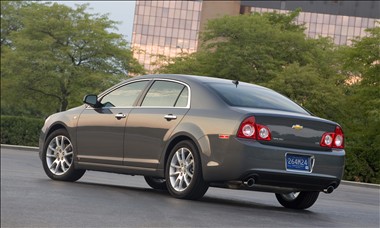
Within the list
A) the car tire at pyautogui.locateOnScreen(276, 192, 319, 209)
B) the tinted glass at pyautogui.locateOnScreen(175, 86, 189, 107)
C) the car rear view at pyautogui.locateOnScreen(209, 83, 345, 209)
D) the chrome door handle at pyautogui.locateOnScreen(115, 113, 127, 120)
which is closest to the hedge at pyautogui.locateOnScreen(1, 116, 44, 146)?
the chrome door handle at pyautogui.locateOnScreen(115, 113, 127, 120)

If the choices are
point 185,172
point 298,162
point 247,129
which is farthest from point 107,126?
point 298,162

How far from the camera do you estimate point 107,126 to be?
1223 cm

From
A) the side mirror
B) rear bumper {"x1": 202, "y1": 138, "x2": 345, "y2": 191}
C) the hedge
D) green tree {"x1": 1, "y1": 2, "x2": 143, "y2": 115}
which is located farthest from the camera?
green tree {"x1": 1, "y1": 2, "x2": 143, "y2": 115}

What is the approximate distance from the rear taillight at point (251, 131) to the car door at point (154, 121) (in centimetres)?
103

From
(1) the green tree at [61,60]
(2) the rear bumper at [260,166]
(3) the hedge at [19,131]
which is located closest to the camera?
(2) the rear bumper at [260,166]

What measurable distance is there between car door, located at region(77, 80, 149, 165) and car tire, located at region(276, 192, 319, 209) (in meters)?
2.16

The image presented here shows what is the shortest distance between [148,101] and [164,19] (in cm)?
11939

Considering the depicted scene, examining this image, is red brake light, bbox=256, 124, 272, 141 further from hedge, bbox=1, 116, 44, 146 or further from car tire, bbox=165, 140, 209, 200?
hedge, bbox=1, 116, 44, 146

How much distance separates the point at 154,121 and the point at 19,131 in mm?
29009

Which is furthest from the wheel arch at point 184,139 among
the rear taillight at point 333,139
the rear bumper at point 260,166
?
the rear taillight at point 333,139

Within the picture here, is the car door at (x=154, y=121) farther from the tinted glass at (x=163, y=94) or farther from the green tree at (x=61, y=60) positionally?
the green tree at (x=61, y=60)

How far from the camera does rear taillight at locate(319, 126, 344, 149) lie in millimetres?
10711

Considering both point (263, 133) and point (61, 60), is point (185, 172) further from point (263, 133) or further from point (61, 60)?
point (61, 60)

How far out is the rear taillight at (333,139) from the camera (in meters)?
10.7
